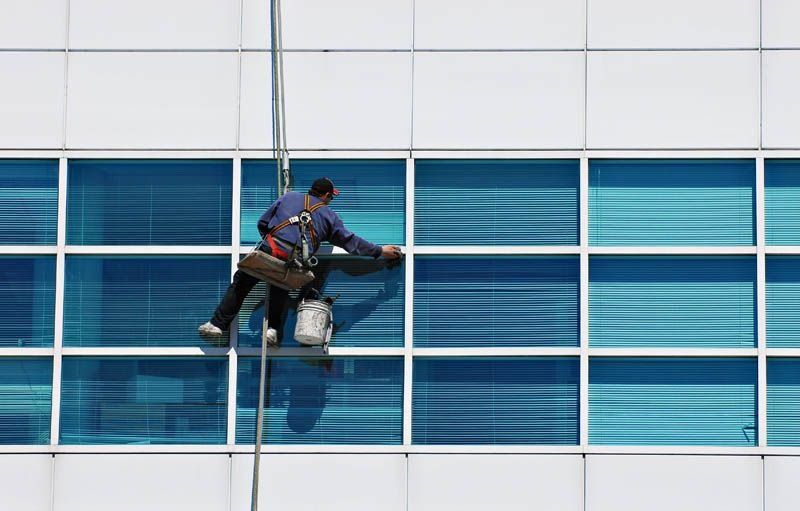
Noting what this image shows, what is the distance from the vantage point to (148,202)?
10883 mm

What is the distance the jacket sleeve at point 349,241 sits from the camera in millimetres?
10305

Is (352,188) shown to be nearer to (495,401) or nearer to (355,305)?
(355,305)

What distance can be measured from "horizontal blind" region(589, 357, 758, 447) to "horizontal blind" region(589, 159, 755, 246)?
1149 millimetres

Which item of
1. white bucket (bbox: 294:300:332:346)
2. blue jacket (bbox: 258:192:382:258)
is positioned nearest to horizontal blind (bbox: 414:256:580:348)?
blue jacket (bbox: 258:192:382:258)

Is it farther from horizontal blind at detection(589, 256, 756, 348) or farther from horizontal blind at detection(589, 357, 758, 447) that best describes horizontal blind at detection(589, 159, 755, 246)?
horizontal blind at detection(589, 357, 758, 447)
